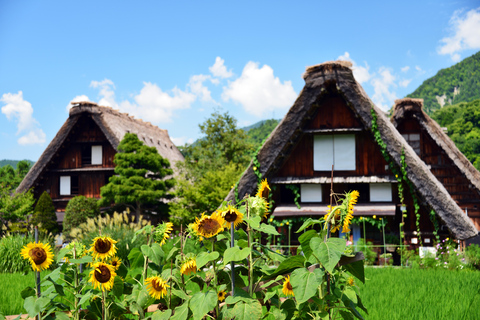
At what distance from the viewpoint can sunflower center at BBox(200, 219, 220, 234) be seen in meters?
2.14

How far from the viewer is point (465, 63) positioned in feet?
250

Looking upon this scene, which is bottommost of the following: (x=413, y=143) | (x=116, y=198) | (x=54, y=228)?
(x=54, y=228)

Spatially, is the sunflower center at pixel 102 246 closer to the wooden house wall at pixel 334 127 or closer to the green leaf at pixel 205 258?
the green leaf at pixel 205 258

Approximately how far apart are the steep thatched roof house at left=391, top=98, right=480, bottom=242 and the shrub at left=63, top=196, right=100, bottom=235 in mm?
13559

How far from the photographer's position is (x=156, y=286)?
235 centimetres

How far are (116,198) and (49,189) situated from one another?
19.8 feet

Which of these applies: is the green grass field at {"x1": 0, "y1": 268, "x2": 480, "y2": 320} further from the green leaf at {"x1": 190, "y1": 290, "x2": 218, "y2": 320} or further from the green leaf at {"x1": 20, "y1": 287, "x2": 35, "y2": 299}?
the green leaf at {"x1": 190, "y1": 290, "x2": 218, "y2": 320}

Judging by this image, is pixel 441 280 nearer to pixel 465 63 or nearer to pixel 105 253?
pixel 105 253

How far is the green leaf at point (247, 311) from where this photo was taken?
1951 millimetres

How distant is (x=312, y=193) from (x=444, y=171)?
577 centimetres

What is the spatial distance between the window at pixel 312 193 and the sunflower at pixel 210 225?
35.1ft

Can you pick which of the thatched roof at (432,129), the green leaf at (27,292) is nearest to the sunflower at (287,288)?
the green leaf at (27,292)

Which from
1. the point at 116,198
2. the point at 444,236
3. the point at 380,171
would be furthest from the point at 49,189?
the point at 444,236

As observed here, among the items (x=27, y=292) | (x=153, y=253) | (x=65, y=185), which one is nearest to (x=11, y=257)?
(x=27, y=292)
